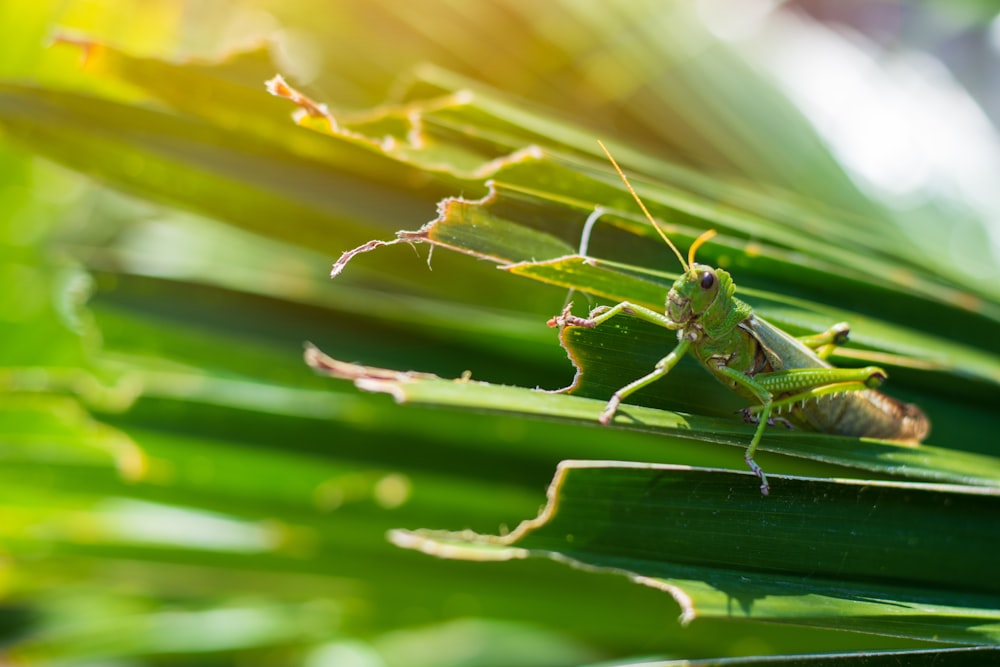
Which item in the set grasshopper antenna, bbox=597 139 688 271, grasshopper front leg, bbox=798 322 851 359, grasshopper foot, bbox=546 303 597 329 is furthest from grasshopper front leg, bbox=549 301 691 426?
grasshopper front leg, bbox=798 322 851 359

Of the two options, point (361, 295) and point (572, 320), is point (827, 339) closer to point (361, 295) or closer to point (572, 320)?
point (572, 320)

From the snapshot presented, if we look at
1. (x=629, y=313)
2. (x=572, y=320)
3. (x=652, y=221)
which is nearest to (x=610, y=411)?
(x=572, y=320)

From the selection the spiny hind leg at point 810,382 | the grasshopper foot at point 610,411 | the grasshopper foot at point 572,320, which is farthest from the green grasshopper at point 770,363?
the grasshopper foot at point 610,411

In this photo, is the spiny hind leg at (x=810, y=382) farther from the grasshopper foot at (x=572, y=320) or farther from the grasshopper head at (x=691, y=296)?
the grasshopper foot at (x=572, y=320)

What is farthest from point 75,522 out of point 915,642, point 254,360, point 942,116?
point 942,116

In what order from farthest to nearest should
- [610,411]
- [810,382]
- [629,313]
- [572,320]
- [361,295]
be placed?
[361,295] < [810,382] < [629,313] < [572,320] < [610,411]

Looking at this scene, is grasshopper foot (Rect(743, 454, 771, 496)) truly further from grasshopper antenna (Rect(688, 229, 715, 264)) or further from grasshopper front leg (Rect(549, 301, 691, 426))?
grasshopper antenna (Rect(688, 229, 715, 264))
